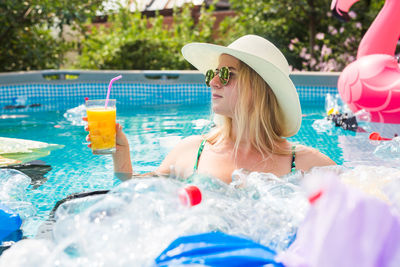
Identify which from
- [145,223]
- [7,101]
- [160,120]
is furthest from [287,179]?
[7,101]

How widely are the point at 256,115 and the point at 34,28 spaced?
29.1 feet

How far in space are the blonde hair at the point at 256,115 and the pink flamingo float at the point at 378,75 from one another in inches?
113

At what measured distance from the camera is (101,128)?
2281 millimetres

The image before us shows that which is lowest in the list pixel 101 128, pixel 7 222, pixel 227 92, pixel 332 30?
pixel 7 222

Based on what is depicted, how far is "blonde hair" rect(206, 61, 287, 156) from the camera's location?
2447 mm

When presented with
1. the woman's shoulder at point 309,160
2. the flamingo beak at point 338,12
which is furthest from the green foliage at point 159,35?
the woman's shoulder at point 309,160

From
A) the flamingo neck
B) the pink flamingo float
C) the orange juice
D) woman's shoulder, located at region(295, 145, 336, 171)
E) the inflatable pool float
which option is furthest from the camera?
the flamingo neck

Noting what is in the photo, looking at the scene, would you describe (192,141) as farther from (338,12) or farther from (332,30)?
(332,30)

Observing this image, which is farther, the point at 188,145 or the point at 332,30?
the point at 332,30

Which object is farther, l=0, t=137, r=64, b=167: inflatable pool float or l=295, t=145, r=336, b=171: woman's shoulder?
l=0, t=137, r=64, b=167: inflatable pool float

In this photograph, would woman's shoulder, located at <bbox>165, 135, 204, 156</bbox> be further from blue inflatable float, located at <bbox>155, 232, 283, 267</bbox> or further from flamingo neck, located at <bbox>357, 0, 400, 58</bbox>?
flamingo neck, located at <bbox>357, 0, 400, 58</bbox>

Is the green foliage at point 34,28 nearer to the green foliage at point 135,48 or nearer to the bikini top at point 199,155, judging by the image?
the green foliage at point 135,48

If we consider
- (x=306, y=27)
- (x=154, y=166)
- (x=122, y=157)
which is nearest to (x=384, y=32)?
(x=154, y=166)

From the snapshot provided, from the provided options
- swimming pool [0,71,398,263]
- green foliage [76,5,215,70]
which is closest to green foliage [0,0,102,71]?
green foliage [76,5,215,70]
